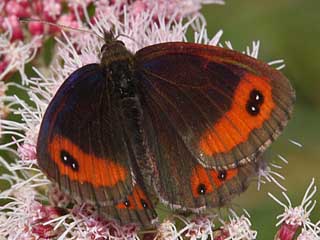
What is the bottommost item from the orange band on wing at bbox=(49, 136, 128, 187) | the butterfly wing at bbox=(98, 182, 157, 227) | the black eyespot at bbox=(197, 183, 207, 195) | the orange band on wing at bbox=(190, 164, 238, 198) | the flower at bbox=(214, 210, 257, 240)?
the flower at bbox=(214, 210, 257, 240)

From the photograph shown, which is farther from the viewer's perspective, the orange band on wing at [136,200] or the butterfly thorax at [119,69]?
the butterfly thorax at [119,69]

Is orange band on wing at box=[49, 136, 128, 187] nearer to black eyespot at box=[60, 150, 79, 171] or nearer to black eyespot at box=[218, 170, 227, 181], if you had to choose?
black eyespot at box=[60, 150, 79, 171]

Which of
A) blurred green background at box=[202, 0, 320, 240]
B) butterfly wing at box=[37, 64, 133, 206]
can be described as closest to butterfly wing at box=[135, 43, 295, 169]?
butterfly wing at box=[37, 64, 133, 206]

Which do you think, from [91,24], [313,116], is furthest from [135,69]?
[313,116]

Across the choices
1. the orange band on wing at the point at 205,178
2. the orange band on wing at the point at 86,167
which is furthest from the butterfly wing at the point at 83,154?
the orange band on wing at the point at 205,178

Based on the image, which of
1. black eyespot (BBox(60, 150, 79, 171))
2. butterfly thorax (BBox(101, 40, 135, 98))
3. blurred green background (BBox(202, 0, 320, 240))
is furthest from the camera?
blurred green background (BBox(202, 0, 320, 240))

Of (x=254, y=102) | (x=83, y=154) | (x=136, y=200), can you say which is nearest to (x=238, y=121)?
(x=254, y=102)

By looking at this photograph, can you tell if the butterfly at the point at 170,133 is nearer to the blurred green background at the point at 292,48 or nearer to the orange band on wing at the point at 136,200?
the orange band on wing at the point at 136,200
